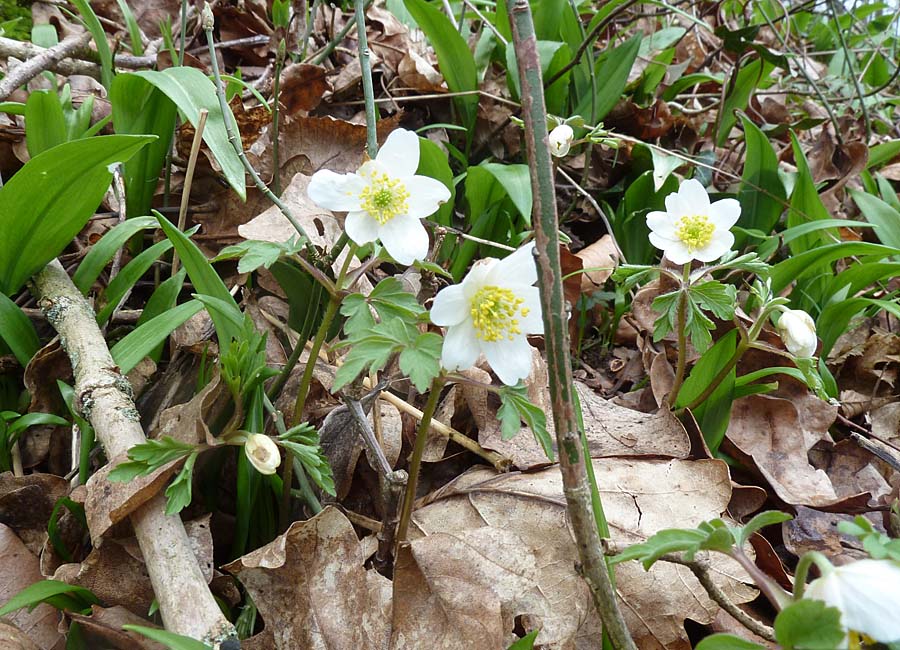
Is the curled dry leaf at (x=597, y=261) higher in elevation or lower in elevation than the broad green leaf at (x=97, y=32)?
lower

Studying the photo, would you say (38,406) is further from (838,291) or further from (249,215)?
(838,291)

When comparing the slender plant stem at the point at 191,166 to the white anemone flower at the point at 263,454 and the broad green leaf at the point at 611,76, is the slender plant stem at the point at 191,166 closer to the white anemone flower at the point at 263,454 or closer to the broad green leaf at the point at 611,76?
the white anemone flower at the point at 263,454

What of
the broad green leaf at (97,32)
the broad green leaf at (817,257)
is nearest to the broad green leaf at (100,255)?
the broad green leaf at (97,32)

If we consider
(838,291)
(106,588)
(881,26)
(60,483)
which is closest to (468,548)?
(106,588)

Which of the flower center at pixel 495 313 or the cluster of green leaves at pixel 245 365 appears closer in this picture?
the flower center at pixel 495 313

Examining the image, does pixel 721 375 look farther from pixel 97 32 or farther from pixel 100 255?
pixel 97 32

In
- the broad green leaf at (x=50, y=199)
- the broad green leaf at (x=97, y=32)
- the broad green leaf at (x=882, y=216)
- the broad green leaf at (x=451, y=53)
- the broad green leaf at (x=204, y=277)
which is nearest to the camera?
the broad green leaf at (x=204, y=277)
